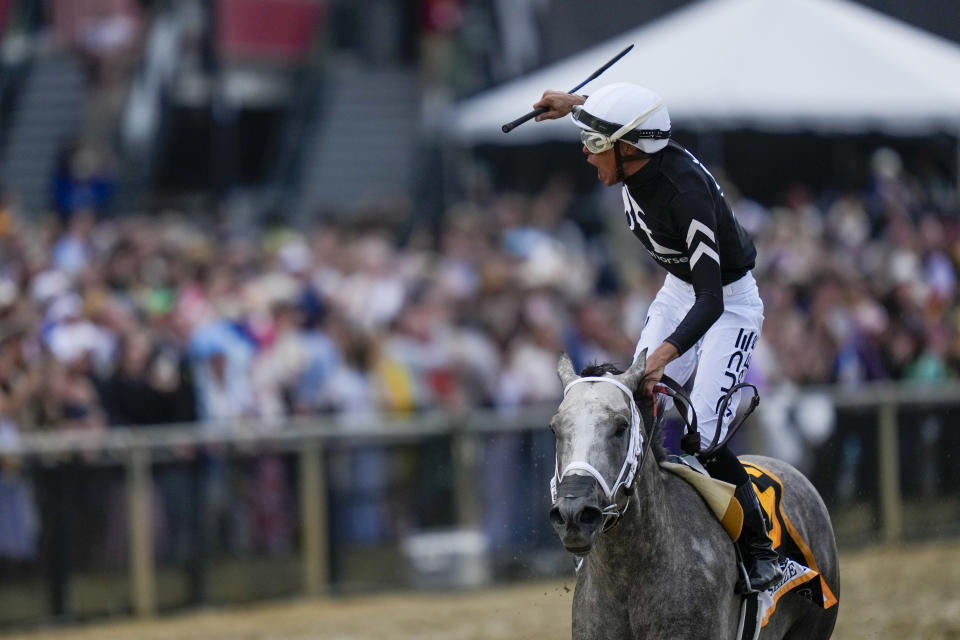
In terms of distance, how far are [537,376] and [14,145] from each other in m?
9.31

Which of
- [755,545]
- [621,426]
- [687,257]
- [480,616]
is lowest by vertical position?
[480,616]

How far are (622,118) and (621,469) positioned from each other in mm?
1485

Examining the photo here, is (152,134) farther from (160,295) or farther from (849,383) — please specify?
(849,383)

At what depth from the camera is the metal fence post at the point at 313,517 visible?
491 inches

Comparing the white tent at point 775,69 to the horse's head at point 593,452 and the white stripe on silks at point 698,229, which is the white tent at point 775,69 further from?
the horse's head at point 593,452

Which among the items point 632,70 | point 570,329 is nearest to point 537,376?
point 570,329

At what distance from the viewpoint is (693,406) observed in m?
6.29

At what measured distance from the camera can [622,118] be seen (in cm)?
608

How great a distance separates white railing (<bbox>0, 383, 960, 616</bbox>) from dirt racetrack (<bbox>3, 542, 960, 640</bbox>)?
1.44ft

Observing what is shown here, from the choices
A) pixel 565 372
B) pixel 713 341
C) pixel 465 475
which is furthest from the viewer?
pixel 465 475

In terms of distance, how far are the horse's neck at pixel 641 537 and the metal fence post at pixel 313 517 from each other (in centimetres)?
682

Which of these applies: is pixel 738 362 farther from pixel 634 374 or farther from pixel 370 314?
pixel 370 314

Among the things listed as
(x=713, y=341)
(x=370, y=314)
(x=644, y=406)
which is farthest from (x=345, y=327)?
(x=644, y=406)

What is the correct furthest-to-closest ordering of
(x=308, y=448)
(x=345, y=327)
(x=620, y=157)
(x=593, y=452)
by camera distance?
(x=345, y=327)
(x=308, y=448)
(x=620, y=157)
(x=593, y=452)
